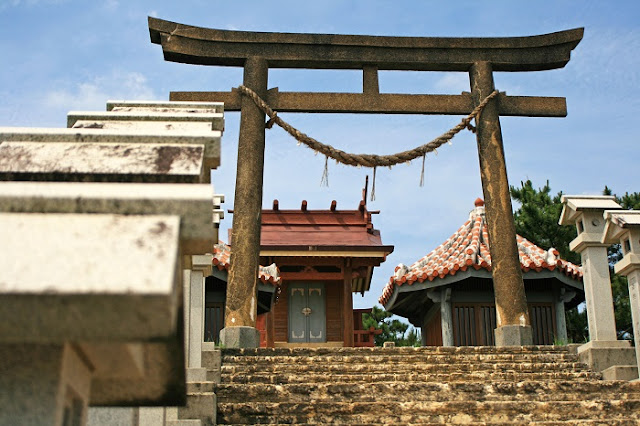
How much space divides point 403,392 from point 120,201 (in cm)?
637

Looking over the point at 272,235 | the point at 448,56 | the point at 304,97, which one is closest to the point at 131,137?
the point at 304,97

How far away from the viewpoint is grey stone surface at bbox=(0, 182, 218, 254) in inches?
71.3

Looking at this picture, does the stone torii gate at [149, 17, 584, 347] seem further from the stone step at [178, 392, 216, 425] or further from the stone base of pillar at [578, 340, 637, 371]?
the stone step at [178, 392, 216, 425]

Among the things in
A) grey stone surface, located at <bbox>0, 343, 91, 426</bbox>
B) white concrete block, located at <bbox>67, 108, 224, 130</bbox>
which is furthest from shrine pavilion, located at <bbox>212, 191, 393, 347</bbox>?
grey stone surface, located at <bbox>0, 343, 91, 426</bbox>

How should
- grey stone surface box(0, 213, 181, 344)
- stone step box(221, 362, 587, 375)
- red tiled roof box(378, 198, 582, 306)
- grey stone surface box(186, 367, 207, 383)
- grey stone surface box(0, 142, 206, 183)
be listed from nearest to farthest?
grey stone surface box(0, 213, 181, 344) < grey stone surface box(0, 142, 206, 183) < grey stone surface box(186, 367, 207, 383) < stone step box(221, 362, 587, 375) < red tiled roof box(378, 198, 582, 306)

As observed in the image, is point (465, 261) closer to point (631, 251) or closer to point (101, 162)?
point (631, 251)

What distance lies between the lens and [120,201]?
5.94ft

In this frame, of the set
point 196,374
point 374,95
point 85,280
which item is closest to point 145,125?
point 85,280

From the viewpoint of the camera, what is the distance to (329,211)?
20.3 m

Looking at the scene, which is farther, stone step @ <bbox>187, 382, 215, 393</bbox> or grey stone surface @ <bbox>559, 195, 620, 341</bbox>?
grey stone surface @ <bbox>559, 195, 620, 341</bbox>

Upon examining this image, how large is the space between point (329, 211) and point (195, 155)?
18.1 metres

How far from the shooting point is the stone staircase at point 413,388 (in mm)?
7250

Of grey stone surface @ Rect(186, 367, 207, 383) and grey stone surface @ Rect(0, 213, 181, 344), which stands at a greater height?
grey stone surface @ Rect(186, 367, 207, 383)

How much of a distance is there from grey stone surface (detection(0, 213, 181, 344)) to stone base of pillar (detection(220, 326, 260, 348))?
32.0 feet
